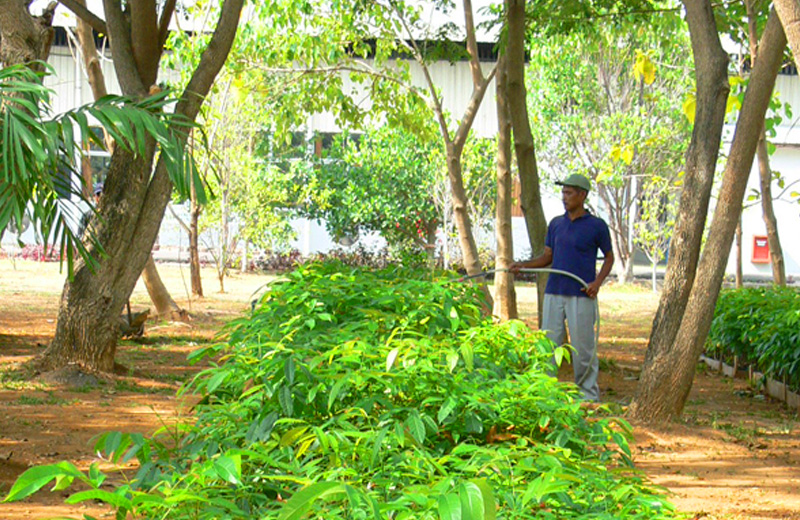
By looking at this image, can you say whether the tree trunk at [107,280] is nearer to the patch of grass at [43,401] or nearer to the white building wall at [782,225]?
the patch of grass at [43,401]

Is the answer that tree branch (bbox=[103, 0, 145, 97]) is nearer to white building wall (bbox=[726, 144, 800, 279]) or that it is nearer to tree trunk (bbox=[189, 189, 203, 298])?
tree trunk (bbox=[189, 189, 203, 298])

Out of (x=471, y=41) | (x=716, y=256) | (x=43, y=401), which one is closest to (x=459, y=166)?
(x=471, y=41)

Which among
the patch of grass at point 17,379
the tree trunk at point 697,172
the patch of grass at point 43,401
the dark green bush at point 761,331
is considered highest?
the tree trunk at point 697,172

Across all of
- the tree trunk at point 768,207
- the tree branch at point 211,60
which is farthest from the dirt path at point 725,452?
the tree branch at point 211,60

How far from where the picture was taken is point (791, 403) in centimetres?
892

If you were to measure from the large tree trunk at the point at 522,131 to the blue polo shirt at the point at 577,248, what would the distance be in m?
1.39

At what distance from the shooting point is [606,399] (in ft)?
29.8

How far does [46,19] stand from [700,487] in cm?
708

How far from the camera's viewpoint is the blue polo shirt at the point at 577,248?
8234 mm

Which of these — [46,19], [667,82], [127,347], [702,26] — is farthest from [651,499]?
[667,82]

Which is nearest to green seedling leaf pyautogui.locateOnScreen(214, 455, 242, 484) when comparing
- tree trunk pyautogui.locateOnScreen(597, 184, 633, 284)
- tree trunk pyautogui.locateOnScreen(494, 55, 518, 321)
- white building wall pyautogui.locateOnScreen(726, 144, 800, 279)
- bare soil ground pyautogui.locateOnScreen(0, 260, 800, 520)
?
bare soil ground pyautogui.locateOnScreen(0, 260, 800, 520)

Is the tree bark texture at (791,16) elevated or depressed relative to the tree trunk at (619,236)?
elevated

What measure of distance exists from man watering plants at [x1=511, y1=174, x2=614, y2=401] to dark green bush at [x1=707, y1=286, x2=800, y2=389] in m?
1.74

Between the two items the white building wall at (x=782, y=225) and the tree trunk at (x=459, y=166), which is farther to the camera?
the white building wall at (x=782, y=225)
